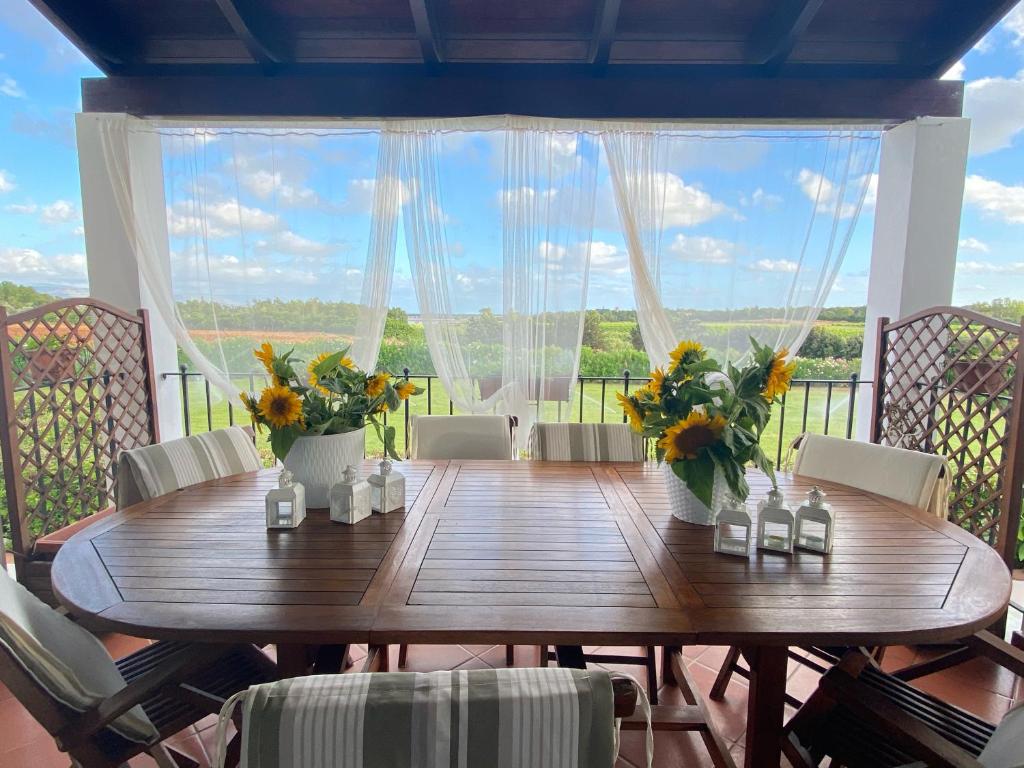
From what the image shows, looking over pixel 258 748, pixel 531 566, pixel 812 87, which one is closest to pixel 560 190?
pixel 812 87

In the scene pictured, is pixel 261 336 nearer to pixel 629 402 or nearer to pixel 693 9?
pixel 629 402

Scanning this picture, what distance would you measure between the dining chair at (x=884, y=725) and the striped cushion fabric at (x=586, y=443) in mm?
1054

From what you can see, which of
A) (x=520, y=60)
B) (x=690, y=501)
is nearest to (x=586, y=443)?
(x=690, y=501)

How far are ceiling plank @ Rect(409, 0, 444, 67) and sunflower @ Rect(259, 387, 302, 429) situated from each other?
200cm

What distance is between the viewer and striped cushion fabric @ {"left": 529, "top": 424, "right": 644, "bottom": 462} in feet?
7.20

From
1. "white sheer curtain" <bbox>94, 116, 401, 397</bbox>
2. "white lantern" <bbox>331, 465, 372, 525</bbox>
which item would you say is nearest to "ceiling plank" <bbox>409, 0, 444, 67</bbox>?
"white sheer curtain" <bbox>94, 116, 401, 397</bbox>

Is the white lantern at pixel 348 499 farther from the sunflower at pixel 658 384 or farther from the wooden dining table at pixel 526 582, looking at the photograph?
the sunflower at pixel 658 384

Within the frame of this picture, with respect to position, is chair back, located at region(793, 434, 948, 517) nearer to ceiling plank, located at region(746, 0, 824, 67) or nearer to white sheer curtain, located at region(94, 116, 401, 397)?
ceiling plank, located at region(746, 0, 824, 67)

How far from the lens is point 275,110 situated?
2.95m

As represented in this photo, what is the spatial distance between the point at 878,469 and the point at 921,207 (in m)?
1.86

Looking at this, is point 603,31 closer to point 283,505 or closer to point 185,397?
point 283,505

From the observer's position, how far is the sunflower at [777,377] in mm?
1298

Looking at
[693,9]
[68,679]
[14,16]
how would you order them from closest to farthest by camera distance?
1. [68,679]
2. [693,9]
3. [14,16]

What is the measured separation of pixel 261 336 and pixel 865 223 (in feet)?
11.6
